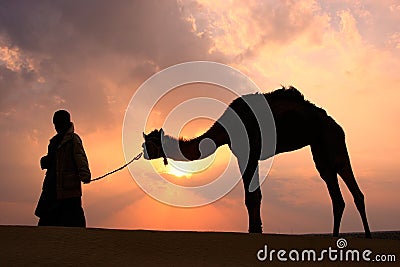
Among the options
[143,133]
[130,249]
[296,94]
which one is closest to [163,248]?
[130,249]

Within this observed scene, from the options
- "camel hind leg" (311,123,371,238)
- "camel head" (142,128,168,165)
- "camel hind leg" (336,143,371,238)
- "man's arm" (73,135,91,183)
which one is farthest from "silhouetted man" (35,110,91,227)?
"camel hind leg" (336,143,371,238)

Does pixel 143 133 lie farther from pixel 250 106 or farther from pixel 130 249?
pixel 130 249

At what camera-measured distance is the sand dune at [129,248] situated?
6535mm

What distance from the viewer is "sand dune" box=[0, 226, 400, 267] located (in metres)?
6.54

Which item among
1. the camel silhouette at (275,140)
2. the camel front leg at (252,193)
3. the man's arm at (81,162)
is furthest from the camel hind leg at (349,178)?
the man's arm at (81,162)

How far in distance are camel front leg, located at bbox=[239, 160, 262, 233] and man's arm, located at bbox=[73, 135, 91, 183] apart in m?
4.45

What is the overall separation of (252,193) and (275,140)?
1679 mm

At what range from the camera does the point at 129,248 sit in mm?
7148

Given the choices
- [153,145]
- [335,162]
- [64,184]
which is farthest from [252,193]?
[64,184]

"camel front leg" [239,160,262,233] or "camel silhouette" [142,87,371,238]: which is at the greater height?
"camel silhouette" [142,87,371,238]

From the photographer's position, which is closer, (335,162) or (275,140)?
(275,140)

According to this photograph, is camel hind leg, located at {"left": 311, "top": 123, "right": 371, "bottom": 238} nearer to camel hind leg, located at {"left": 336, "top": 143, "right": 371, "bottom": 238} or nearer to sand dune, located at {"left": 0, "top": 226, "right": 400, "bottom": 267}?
camel hind leg, located at {"left": 336, "top": 143, "right": 371, "bottom": 238}

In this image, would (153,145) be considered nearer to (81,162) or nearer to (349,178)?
(81,162)

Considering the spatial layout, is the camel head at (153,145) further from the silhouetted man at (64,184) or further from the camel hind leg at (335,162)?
the silhouetted man at (64,184)
